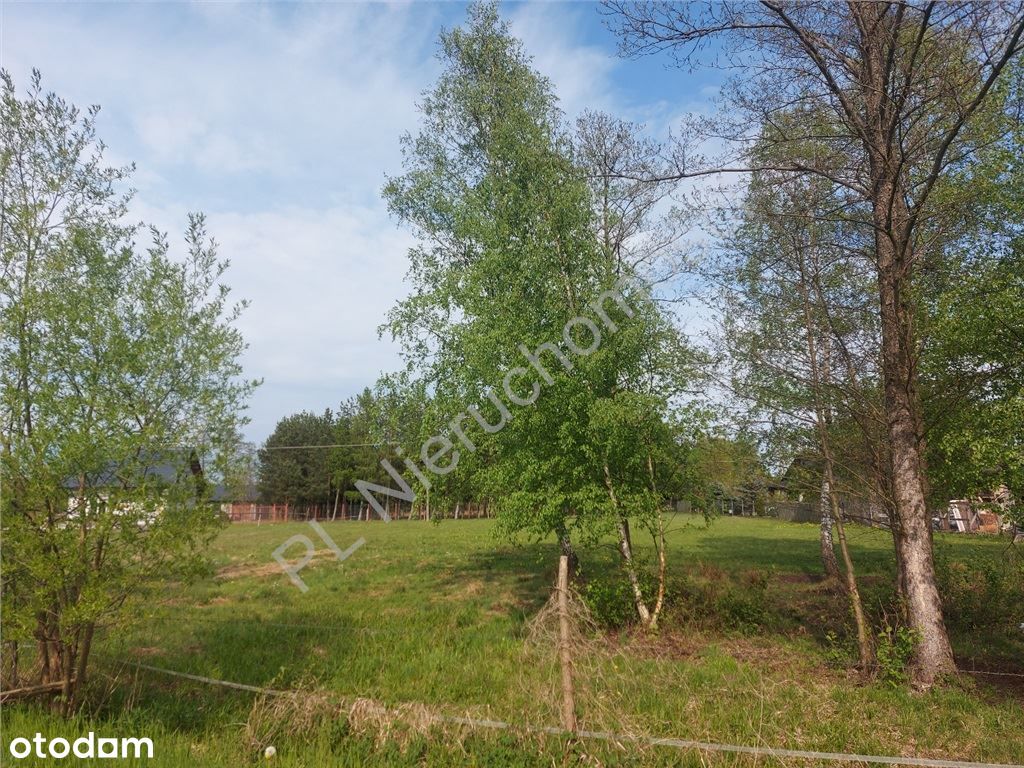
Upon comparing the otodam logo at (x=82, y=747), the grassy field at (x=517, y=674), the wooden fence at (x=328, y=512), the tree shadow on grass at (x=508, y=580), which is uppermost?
the otodam logo at (x=82, y=747)

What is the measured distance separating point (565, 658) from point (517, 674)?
9.36 ft

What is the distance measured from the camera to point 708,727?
17.9 feet

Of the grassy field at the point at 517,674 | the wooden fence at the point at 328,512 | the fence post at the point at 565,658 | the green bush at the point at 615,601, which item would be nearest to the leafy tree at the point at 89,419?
the grassy field at the point at 517,674

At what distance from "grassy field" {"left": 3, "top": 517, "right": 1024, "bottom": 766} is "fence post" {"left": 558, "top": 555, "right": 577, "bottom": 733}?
0.19 m

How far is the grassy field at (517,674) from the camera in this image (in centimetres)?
530

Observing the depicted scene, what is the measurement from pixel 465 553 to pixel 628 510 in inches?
450

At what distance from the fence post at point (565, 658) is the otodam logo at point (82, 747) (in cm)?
336

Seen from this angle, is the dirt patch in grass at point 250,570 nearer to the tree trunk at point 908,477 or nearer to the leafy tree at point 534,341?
the leafy tree at point 534,341

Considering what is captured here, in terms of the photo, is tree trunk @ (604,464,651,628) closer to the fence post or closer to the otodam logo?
the fence post

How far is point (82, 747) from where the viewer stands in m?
5.21

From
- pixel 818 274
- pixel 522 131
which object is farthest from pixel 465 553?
pixel 818 274

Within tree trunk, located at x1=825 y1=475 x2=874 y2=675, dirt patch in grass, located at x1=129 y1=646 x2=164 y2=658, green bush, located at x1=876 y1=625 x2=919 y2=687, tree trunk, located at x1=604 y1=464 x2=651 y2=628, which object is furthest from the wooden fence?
green bush, located at x1=876 y1=625 x2=919 y2=687

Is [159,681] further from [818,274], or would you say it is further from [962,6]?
[962,6]

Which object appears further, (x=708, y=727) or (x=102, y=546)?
(x=102, y=546)
